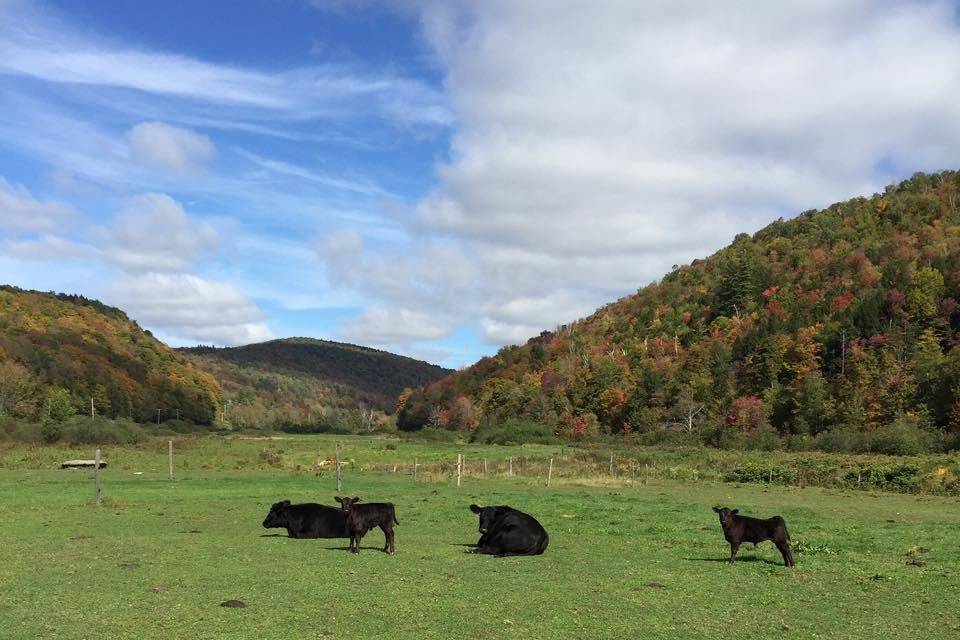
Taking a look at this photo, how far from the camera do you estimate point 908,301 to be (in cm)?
9806

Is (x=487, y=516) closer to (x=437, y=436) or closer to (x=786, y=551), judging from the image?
(x=786, y=551)

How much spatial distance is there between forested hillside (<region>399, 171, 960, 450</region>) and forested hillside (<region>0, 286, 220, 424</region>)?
5405 centimetres

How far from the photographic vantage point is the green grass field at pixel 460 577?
10.4 meters

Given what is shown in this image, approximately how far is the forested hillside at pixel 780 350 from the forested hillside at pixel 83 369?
54048 millimetres

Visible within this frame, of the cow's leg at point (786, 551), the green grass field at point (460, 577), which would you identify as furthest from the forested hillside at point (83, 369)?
the cow's leg at point (786, 551)

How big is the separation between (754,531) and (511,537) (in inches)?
213

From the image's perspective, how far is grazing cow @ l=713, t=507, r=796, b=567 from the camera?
15.8m

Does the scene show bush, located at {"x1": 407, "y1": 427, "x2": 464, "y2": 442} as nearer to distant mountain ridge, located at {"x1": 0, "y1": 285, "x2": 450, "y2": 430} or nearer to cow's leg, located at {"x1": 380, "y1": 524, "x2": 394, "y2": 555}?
distant mountain ridge, located at {"x1": 0, "y1": 285, "x2": 450, "y2": 430}

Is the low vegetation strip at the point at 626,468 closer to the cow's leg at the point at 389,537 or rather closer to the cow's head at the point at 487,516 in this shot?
the cow's head at the point at 487,516

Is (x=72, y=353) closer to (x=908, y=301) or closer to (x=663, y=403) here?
(x=663, y=403)

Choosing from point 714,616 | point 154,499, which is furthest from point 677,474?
point 714,616

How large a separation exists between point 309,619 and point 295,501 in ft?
68.4

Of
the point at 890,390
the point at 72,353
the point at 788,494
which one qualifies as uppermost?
the point at 72,353

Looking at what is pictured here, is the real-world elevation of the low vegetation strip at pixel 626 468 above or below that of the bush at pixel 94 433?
below
